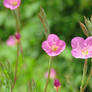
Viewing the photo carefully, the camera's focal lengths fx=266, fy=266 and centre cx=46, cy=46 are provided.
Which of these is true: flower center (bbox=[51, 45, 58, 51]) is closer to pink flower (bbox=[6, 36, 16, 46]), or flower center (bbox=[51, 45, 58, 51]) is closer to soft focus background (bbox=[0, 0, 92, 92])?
soft focus background (bbox=[0, 0, 92, 92])

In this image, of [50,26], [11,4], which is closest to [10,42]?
[50,26]

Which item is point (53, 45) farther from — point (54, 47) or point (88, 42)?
point (88, 42)

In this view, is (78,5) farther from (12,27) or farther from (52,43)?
(52,43)

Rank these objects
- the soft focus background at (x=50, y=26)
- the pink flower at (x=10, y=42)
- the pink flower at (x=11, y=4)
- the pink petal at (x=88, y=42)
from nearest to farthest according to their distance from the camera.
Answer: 1. the pink petal at (x=88, y=42)
2. the pink flower at (x=11, y=4)
3. the soft focus background at (x=50, y=26)
4. the pink flower at (x=10, y=42)

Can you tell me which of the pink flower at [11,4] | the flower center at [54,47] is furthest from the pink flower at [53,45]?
the pink flower at [11,4]

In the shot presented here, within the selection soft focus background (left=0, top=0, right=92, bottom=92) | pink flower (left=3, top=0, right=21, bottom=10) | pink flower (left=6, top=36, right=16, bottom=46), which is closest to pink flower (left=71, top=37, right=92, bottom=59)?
pink flower (left=3, top=0, right=21, bottom=10)

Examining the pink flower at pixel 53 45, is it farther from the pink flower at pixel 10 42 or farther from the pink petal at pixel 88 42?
the pink flower at pixel 10 42
